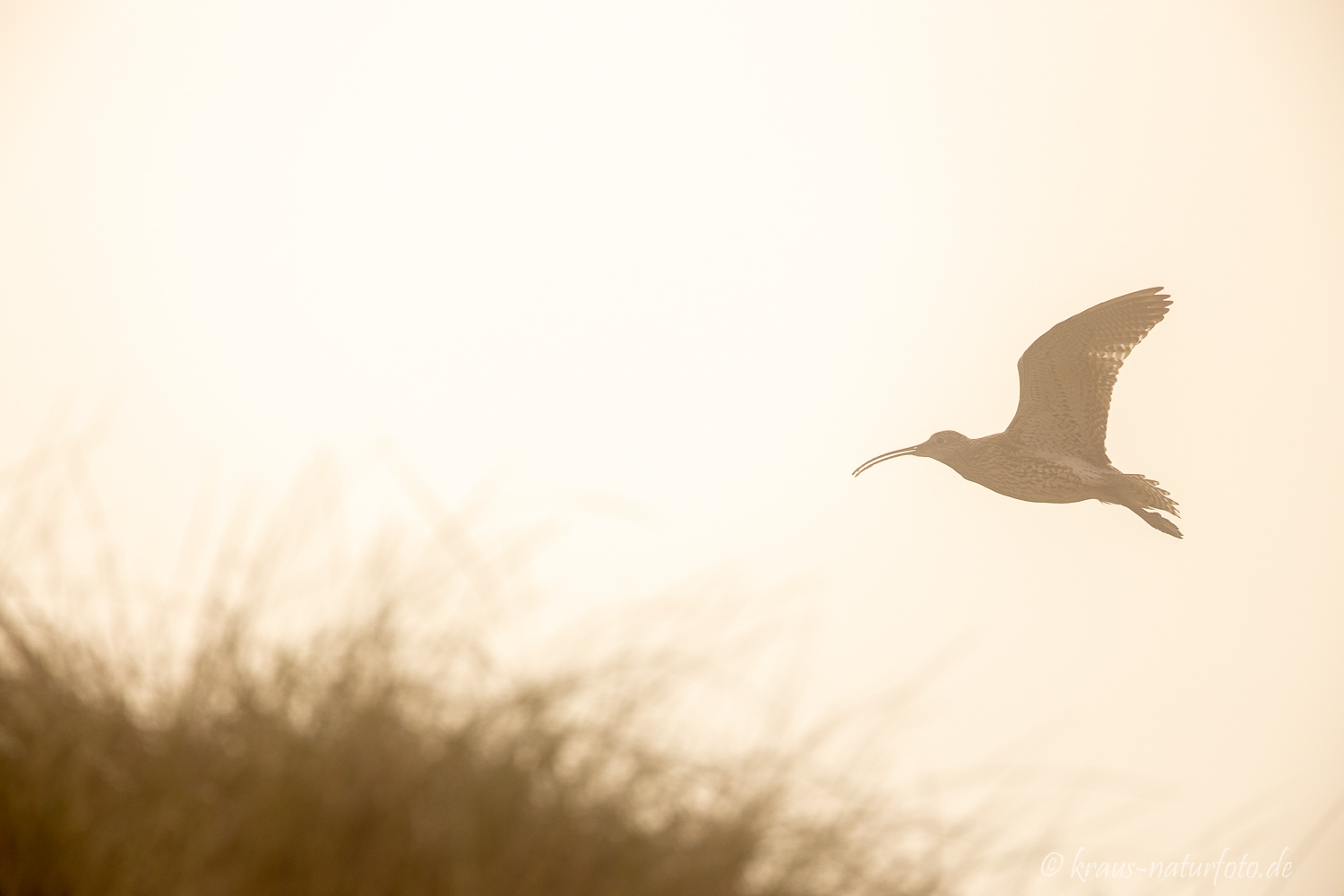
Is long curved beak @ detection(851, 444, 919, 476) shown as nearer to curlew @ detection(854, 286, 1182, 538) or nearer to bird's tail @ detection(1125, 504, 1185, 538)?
curlew @ detection(854, 286, 1182, 538)

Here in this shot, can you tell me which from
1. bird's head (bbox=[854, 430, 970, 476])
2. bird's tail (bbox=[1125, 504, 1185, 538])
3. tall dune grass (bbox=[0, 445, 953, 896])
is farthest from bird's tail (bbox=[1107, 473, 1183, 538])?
tall dune grass (bbox=[0, 445, 953, 896])

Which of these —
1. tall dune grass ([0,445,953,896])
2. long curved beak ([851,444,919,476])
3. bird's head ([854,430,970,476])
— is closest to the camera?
tall dune grass ([0,445,953,896])

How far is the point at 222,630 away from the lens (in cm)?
202

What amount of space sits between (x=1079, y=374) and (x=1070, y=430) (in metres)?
0.69

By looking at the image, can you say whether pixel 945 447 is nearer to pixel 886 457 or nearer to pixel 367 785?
pixel 886 457

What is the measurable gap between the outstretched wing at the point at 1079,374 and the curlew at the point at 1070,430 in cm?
1

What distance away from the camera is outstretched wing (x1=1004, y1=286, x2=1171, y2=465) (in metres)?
11.1

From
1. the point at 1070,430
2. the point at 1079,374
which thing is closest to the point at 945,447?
the point at 1070,430

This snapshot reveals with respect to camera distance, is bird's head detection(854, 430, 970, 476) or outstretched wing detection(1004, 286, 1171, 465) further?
bird's head detection(854, 430, 970, 476)

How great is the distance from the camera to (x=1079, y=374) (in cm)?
1141

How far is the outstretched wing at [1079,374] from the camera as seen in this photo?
11.1m

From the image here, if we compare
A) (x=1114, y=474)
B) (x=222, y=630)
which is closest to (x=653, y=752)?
(x=222, y=630)

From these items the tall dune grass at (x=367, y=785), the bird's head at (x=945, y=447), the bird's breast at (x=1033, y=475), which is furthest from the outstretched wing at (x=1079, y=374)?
the tall dune grass at (x=367, y=785)

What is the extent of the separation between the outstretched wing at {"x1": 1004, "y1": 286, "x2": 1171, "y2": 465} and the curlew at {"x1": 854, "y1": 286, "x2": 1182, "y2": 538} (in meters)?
0.01
